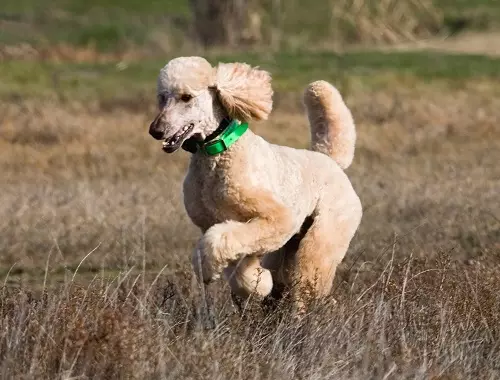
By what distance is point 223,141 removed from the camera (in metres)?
5.88

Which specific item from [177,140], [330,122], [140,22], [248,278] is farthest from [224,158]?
[140,22]

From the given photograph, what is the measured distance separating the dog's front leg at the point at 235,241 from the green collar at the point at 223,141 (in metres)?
0.34

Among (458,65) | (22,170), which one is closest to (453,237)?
(22,170)

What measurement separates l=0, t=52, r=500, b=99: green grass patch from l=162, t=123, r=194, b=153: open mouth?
10955mm

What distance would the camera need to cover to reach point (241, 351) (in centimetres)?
536

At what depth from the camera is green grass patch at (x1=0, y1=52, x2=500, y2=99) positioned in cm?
1736

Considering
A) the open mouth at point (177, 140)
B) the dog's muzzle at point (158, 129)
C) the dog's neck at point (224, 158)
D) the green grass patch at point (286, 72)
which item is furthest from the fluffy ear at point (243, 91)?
the green grass patch at point (286, 72)

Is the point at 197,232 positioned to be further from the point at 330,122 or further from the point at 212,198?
the point at 212,198

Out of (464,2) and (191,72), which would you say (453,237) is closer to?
(191,72)

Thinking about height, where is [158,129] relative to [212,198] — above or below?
above

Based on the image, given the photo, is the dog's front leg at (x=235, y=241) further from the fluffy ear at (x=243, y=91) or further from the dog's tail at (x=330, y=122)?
the dog's tail at (x=330, y=122)

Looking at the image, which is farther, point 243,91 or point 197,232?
point 197,232

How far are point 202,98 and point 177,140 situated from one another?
263 mm

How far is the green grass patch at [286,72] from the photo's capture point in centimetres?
1736
